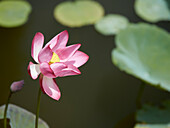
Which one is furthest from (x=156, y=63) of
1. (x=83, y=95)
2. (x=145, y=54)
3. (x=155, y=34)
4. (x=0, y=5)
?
(x=0, y=5)

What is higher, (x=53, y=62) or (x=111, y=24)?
(x=53, y=62)

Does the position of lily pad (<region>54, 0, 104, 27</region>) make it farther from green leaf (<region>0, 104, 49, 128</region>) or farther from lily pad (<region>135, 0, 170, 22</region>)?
green leaf (<region>0, 104, 49, 128</region>)

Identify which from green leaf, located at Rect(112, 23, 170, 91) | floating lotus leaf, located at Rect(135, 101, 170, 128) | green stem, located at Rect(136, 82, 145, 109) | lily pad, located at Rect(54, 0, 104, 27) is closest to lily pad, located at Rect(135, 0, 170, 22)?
lily pad, located at Rect(54, 0, 104, 27)

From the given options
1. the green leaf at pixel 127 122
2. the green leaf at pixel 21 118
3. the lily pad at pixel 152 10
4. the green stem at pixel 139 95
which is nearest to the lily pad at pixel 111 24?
the lily pad at pixel 152 10

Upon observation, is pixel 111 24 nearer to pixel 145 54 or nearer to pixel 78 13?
pixel 78 13

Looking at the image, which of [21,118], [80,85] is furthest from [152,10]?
[21,118]

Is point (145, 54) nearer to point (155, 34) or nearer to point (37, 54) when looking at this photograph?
point (155, 34)
